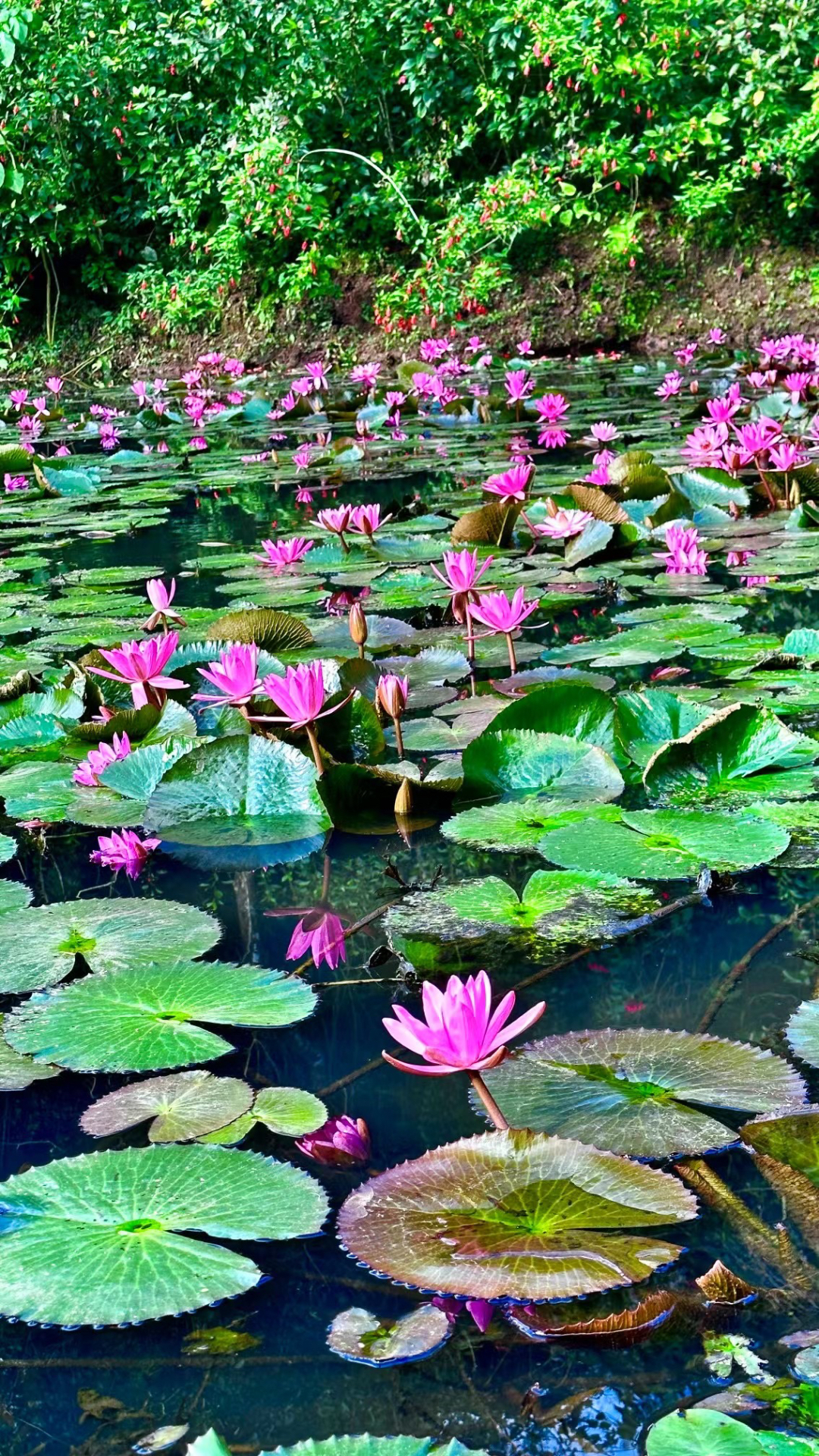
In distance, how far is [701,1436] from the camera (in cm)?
60

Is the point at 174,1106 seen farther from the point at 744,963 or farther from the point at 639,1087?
the point at 744,963

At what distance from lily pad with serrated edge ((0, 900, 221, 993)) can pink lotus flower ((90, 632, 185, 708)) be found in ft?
1.66

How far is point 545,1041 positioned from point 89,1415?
0.44 metres

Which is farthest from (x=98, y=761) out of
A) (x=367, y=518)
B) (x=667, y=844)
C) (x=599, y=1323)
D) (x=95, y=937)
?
(x=367, y=518)

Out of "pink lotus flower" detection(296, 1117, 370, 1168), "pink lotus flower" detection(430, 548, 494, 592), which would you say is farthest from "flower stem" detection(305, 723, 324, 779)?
"pink lotus flower" detection(296, 1117, 370, 1168)

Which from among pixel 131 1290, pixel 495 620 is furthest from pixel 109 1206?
pixel 495 620

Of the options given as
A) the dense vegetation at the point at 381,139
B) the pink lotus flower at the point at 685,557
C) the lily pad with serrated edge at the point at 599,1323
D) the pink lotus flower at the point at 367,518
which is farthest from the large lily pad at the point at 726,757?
A: the dense vegetation at the point at 381,139

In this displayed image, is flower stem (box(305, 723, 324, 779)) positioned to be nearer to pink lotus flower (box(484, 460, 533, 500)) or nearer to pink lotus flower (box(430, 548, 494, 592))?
pink lotus flower (box(430, 548, 494, 592))

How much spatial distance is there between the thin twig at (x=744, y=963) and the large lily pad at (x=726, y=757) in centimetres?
32

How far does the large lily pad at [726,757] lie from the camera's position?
1.54 m

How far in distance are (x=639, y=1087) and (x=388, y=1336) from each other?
288mm

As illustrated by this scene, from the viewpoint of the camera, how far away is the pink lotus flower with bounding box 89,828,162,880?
1.50 metres

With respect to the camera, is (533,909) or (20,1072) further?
(533,909)

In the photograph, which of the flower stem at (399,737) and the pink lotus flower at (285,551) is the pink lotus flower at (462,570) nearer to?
the flower stem at (399,737)
